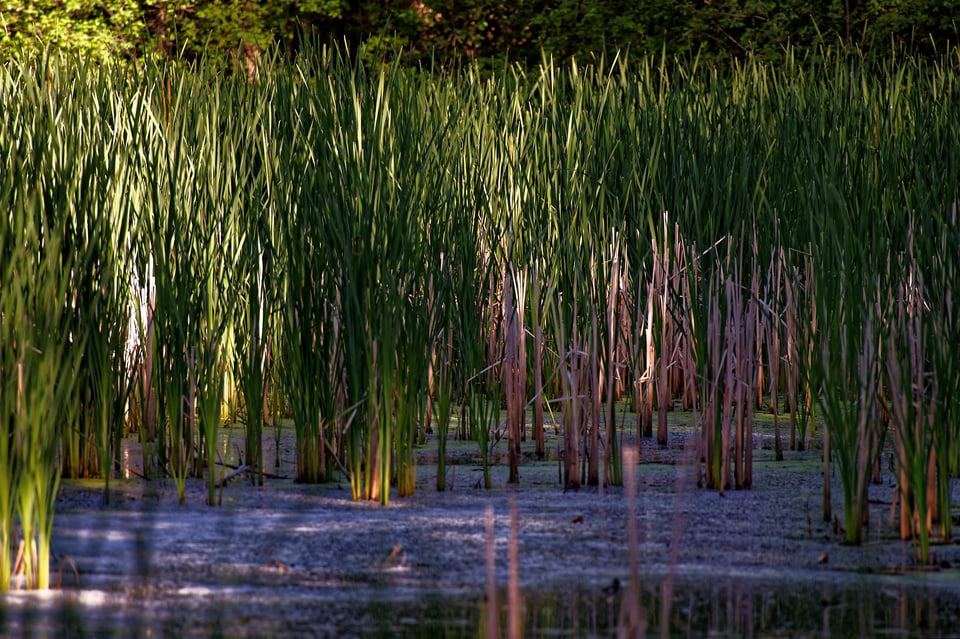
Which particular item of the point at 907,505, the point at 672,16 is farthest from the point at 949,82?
the point at 672,16

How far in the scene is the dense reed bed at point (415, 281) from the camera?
3100mm

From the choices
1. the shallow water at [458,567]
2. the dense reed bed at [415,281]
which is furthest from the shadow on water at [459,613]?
the dense reed bed at [415,281]

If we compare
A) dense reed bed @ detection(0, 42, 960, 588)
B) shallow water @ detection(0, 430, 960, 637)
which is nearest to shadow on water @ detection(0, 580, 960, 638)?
shallow water @ detection(0, 430, 960, 637)

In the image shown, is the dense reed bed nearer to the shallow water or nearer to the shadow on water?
the shallow water

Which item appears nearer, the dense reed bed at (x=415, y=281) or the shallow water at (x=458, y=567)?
the shallow water at (x=458, y=567)

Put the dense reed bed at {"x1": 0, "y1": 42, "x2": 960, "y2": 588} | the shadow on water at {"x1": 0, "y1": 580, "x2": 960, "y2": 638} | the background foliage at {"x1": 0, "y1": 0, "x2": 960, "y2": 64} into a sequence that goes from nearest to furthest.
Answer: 1. the shadow on water at {"x1": 0, "y1": 580, "x2": 960, "y2": 638}
2. the dense reed bed at {"x1": 0, "y1": 42, "x2": 960, "y2": 588}
3. the background foliage at {"x1": 0, "y1": 0, "x2": 960, "y2": 64}

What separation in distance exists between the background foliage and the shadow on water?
358 inches

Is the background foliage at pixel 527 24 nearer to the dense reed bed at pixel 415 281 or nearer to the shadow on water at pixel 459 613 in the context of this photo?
the dense reed bed at pixel 415 281

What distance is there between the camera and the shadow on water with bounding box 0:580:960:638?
234 centimetres

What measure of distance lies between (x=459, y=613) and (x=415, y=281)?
1.47 metres

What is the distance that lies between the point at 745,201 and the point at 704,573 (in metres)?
2.04

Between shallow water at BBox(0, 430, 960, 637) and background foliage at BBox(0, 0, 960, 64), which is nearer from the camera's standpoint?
shallow water at BBox(0, 430, 960, 637)

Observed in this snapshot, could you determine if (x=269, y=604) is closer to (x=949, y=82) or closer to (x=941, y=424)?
(x=941, y=424)

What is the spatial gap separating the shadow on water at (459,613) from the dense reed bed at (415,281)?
25 centimetres
